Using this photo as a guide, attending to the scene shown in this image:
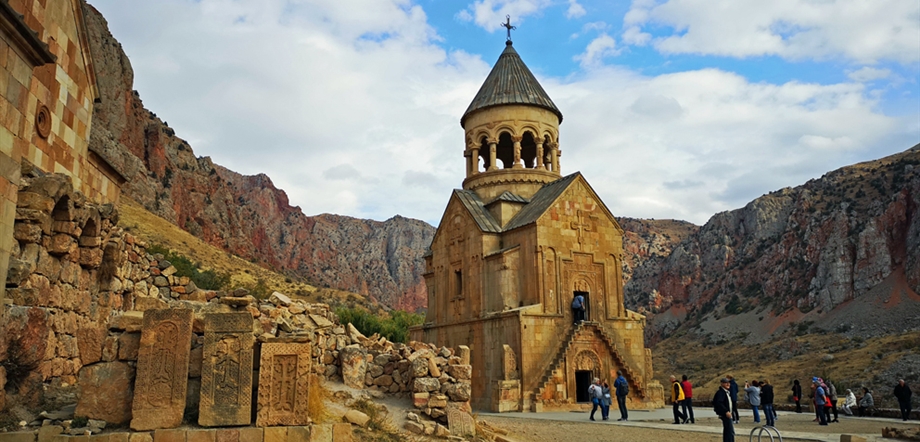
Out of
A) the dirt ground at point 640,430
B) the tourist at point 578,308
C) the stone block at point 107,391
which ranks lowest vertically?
the dirt ground at point 640,430

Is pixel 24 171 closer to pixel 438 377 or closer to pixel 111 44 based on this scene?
pixel 438 377

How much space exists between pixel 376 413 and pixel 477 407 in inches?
430

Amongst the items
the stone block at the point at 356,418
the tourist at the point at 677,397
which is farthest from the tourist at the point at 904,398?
the stone block at the point at 356,418

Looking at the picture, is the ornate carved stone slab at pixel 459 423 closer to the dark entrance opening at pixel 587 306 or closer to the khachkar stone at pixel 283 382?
the khachkar stone at pixel 283 382

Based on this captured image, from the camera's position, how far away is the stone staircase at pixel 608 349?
18656 mm

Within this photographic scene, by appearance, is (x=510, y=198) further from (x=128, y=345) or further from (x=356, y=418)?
(x=128, y=345)

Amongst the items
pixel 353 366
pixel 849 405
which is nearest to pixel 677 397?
pixel 849 405

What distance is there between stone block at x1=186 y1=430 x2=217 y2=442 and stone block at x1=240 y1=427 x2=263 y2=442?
268 millimetres

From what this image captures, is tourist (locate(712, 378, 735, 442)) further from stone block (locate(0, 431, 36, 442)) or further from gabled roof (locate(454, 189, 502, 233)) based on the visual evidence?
gabled roof (locate(454, 189, 502, 233))

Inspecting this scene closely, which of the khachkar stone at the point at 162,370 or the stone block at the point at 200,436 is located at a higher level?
the khachkar stone at the point at 162,370

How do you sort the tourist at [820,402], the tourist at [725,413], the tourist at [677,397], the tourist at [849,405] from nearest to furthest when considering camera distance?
the tourist at [725,413] < the tourist at [820,402] < the tourist at [677,397] < the tourist at [849,405]

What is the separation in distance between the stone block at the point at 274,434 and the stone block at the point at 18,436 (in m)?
2.08

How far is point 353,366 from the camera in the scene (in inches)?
420

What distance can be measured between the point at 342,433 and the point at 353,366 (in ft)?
11.4
